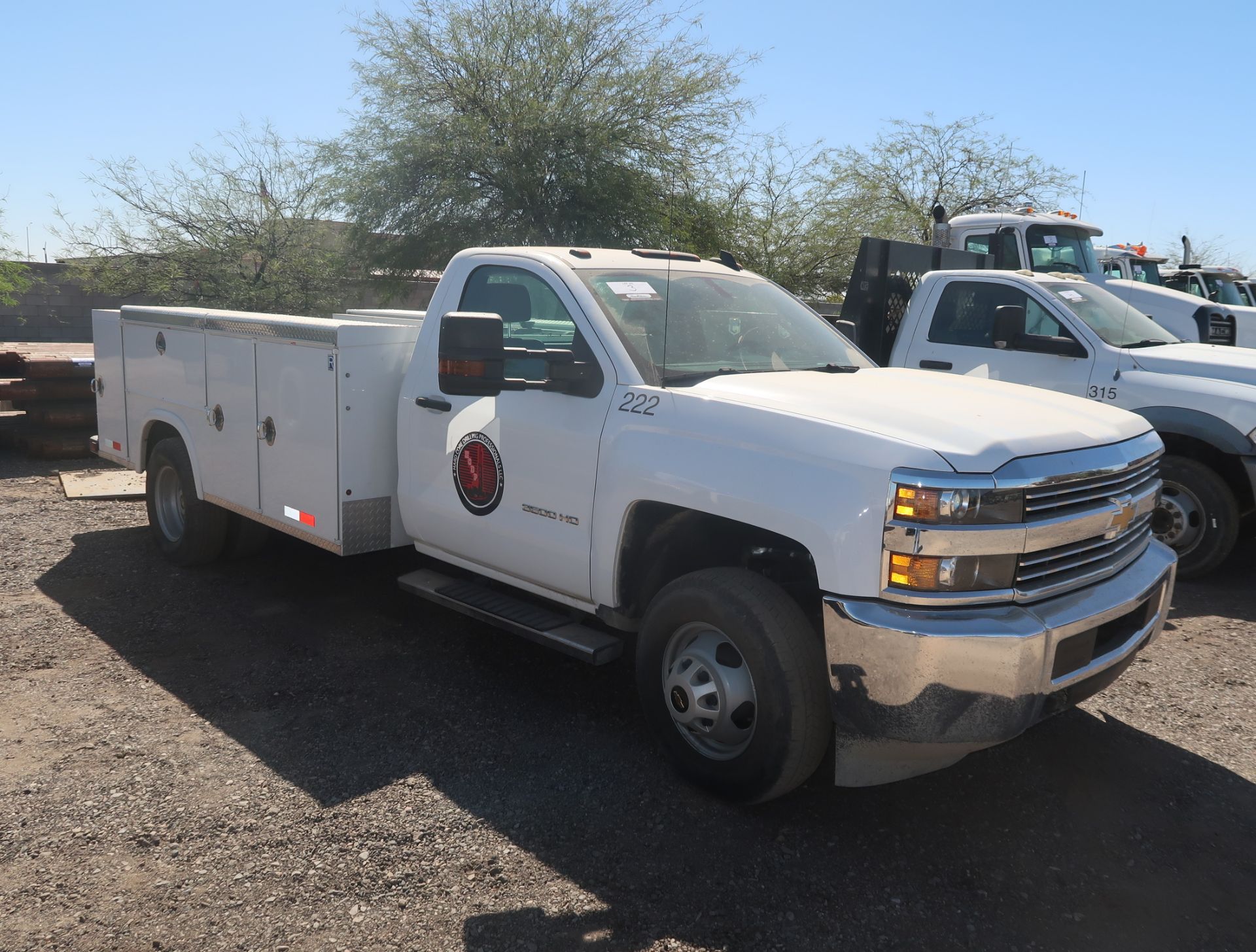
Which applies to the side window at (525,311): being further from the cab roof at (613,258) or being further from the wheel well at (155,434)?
the wheel well at (155,434)

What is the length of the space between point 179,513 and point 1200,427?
659 cm

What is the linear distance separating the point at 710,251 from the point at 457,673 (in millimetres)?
13234

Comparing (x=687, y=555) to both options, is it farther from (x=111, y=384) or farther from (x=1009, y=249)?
(x=1009, y=249)

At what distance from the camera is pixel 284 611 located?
5918 mm

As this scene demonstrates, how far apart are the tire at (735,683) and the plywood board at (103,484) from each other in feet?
20.5

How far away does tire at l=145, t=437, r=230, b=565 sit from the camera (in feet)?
20.9

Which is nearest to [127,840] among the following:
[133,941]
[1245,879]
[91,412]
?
[133,941]

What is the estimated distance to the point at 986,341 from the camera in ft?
25.1

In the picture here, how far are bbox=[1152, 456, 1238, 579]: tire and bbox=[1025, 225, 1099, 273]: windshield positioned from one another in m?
4.16

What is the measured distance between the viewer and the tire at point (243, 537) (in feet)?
21.3

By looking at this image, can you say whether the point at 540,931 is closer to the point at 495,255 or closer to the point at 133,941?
the point at 133,941

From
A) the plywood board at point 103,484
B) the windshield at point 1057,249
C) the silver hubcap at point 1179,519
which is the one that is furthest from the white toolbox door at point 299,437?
the windshield at point 1057,249

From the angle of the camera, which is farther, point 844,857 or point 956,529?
point 844,857

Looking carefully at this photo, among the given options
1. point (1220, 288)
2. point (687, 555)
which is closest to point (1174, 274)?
point (1220, 288)
